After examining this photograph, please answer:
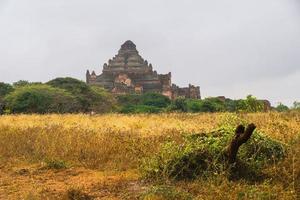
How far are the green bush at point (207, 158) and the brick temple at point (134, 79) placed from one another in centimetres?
5990

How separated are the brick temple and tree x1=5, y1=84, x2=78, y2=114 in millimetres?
26520

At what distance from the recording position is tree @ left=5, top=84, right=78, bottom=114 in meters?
37.6

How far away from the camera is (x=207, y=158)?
631 centimetres

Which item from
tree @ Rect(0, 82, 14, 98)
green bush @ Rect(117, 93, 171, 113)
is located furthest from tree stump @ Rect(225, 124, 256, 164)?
green bush @ Rect(117, 93, 171, 113)

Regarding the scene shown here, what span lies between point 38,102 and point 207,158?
33.3m

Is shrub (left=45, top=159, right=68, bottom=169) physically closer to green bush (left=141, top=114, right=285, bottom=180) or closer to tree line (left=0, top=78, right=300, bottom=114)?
green bush (left=141, top=114, right=285, bottom=180)

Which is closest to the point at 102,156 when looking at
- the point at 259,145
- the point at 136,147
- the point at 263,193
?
the point at 136,147

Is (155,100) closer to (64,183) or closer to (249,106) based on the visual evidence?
(249,106)

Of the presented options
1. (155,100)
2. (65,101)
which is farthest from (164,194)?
(155,100)

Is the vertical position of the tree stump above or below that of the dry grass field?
above

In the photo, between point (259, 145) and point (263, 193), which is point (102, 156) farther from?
point (263, 193)

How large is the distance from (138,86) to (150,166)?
63.3 meters

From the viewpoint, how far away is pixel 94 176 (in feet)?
23.2

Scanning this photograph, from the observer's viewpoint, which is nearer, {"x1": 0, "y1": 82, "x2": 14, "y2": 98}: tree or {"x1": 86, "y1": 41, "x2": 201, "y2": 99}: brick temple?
{"x1": 0, "y1": 82, "x2": 14, "y2": 98}: tree
